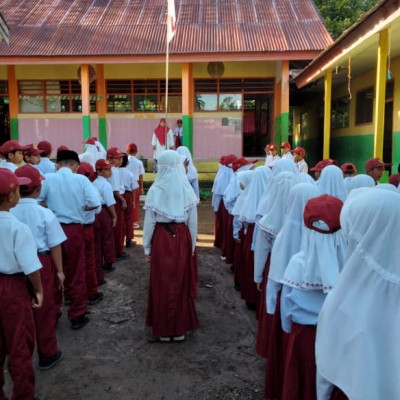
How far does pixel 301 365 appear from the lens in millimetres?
2266

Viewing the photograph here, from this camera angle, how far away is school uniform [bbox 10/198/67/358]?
327cm

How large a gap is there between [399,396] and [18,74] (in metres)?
14.9

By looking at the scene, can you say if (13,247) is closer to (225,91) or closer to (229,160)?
(229,160)

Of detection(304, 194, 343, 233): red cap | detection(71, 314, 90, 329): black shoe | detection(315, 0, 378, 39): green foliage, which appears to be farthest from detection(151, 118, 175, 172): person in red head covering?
detection(315, 0, 378, 39): green foliage

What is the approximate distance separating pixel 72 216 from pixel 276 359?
8.20 ft

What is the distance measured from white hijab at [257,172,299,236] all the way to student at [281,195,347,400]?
1.06 meters

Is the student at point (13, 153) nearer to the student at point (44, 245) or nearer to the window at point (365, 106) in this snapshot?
the student at point (44, 245)

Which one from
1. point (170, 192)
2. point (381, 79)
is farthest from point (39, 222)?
point (381, 79)

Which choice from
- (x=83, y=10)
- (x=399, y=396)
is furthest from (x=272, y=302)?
(x=83, y=10)

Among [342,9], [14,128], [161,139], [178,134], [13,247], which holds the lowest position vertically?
[13,247]

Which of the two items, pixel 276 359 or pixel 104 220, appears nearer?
pixel 276 359

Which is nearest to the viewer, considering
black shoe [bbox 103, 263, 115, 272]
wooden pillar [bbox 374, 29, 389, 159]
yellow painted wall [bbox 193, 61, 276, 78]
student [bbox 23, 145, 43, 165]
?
student [bbox 23, 145, 43, 165]

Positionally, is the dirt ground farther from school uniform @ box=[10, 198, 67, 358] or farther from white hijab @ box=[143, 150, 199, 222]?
white hijab @ box=[143, 150, 199, 222]

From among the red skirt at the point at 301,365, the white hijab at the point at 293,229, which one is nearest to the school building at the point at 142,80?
the white hijab at the point at 293,229
